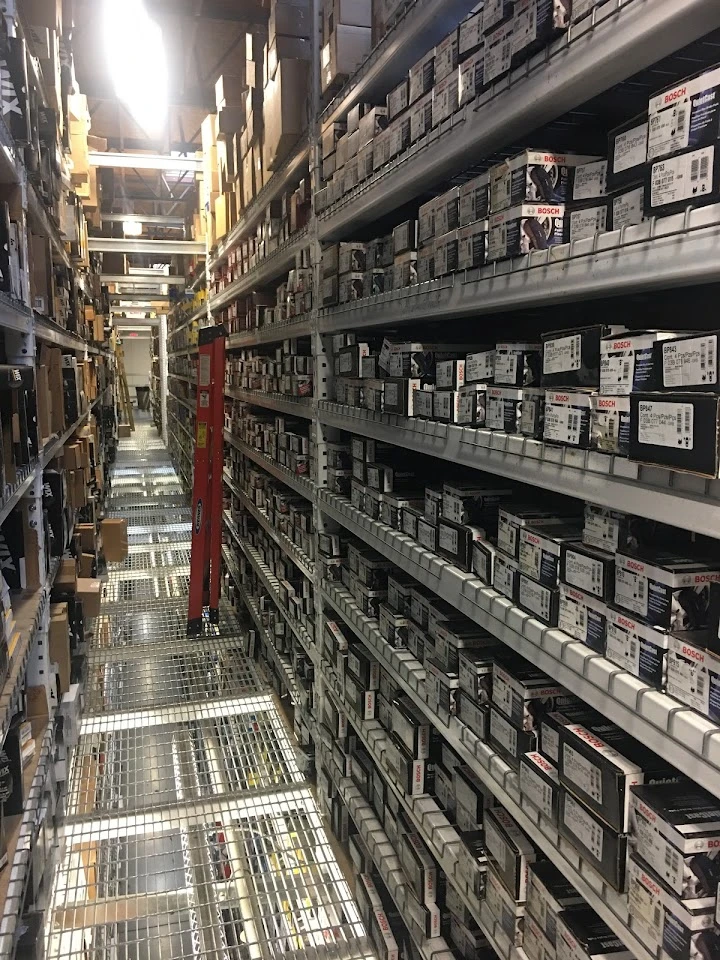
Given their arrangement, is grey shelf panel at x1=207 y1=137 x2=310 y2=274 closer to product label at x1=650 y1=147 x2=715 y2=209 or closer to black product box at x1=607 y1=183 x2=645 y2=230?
black product box at x1=607 y1=183 x2=645 y2=230

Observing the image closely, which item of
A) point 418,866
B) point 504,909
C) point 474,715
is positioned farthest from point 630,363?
point 418,866

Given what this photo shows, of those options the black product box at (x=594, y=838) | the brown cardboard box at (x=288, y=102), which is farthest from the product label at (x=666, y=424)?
the brown cardboard box at (x=288, y=102)

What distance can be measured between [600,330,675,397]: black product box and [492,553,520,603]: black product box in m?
0.45

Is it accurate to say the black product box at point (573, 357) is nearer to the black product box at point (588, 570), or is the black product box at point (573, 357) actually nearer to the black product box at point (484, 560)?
the black product box at point (588, 570)

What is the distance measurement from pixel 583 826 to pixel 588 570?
413 mm

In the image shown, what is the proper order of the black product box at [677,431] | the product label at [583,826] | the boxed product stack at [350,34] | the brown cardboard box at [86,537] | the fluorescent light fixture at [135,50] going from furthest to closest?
the brown cardboard box at [86,537] → the fluorescent light fixture at [135,50] → the boxed product stack at [350,34] → the product label at [583,826] → the black product box at [677,431]

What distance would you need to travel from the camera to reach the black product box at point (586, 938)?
1.20 metres

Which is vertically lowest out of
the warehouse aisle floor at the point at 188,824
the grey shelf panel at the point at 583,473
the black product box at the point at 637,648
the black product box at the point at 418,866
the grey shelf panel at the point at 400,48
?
the warehouse aisle floor at the point at 188,824

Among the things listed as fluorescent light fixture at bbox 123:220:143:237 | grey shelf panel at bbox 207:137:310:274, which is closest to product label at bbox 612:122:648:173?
grey shelf panel at bbox 207:137:310:274

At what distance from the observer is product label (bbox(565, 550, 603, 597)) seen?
121 cm

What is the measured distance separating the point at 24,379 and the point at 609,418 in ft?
5.72

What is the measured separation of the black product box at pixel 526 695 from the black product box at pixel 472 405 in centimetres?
53

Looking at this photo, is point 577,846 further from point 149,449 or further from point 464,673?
point 149,449

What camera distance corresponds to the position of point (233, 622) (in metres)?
4.62
